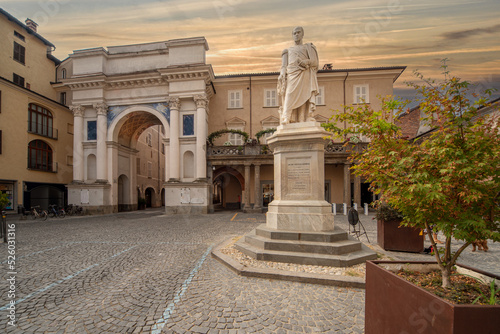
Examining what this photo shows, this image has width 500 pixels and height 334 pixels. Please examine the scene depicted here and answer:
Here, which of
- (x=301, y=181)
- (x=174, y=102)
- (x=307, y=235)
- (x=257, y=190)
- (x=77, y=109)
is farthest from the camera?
(x=77, y=109)

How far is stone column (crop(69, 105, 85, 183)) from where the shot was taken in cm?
2145

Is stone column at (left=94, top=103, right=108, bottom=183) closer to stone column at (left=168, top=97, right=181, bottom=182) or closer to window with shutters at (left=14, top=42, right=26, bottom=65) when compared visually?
stone column at (left=168, top=97, right=181, bottom=182)

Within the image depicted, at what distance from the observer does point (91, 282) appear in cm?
463

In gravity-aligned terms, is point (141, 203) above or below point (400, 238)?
below

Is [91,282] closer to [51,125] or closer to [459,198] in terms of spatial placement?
[459,198]

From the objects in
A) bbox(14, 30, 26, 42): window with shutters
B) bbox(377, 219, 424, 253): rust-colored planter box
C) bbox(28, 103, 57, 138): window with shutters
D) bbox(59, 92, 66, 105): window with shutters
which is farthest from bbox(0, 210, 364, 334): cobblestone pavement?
bbox(59, 92, 66, 105): window with shutters

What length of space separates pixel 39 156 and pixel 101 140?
594cm

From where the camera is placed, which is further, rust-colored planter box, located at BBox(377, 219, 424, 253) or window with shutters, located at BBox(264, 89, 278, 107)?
window with shutters, located at BBox(264, 89, 278, 107)

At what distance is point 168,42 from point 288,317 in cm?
2309

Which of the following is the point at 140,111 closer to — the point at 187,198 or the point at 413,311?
the point at 187,198

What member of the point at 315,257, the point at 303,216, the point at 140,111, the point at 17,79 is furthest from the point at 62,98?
the point at 315,257

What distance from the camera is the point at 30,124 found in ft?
67.8

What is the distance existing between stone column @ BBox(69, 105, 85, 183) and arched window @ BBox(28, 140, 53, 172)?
10.4 feet

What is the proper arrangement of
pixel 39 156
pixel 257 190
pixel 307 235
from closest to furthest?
pixel 307 235
pixel 257 190
pixel 39 156
